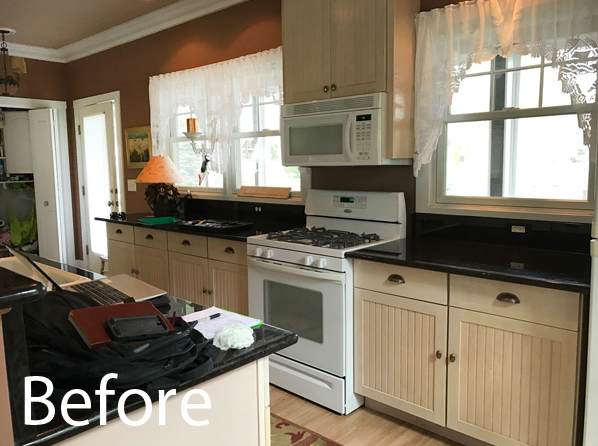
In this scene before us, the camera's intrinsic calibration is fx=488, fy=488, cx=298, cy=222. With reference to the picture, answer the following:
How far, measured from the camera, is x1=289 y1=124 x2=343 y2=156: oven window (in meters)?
2.81

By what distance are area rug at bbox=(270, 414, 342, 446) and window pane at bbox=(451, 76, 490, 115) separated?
189 centimetres

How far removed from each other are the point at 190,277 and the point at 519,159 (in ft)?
7.37

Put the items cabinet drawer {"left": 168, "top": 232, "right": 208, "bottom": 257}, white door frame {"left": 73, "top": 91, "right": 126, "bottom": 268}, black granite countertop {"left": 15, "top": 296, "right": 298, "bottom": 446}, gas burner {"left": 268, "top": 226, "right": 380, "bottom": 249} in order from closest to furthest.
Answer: black granite countertop {"left": 15, "top": 296, "right": 298, "bottom": 446} → gas burner {"left": 268, "top": 226, "right": 380, "bottom": 249} → cabinet drawer {"left": 168, "top": 232, "right": 208, "bottom": 257} → white door frame {"left": 73, "top": 91, "right": 126, "bottom": 268}

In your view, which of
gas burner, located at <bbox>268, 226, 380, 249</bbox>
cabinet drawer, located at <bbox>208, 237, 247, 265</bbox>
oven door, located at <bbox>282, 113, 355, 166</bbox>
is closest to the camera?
gas burner, located at <bbox>268, 226, 380, 249</bbox>

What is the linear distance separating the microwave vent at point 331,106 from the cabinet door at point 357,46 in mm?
47

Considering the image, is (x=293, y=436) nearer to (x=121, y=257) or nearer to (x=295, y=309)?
(x=295, y=309)

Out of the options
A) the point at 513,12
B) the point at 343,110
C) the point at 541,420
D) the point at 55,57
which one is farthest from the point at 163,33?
the point at 541,420

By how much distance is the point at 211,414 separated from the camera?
3.78 ft

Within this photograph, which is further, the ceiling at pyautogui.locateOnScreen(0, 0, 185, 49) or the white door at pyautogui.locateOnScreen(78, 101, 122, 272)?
the white door at pyautogui.locateOnScreen(78, 101, 122, 272)

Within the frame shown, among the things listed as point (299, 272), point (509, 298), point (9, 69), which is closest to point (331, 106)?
point (299, 272)

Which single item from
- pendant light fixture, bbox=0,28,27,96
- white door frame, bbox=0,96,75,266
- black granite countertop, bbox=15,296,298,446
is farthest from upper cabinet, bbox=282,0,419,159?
white door frame, bbox=0,96,75,266

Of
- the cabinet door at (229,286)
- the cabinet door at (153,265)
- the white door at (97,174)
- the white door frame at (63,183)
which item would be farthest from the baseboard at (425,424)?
the white door frame at (63,183)

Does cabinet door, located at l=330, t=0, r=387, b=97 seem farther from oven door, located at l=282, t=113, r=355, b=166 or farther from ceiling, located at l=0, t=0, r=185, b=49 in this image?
ceiling, located at l=0, t=0, r=185, b=49

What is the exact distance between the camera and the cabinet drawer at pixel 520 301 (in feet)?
6.01
